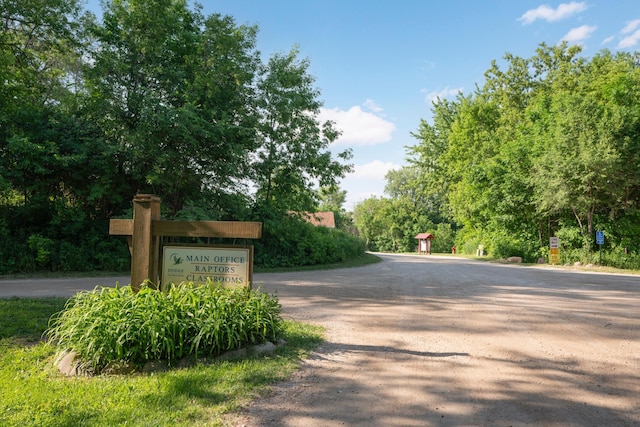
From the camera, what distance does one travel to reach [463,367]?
4.41 metres

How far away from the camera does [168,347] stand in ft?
13.6

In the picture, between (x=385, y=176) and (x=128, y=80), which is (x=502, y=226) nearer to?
(x=128, y=80)

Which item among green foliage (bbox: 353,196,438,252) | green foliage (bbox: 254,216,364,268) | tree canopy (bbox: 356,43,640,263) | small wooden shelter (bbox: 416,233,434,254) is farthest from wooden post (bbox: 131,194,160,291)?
green foliage (bbox: 353,196,438,252)

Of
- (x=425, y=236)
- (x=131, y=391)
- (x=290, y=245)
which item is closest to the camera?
(x=131, y=391)

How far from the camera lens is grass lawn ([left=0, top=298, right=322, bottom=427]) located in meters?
3.13

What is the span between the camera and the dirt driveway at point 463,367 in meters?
3.27

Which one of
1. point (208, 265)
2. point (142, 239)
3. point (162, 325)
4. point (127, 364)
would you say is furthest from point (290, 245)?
point (127, 364)

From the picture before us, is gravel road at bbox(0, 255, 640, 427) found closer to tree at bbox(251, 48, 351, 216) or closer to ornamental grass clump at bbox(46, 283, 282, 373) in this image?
ornamental grass clump at bbox(46, 283, 282, 373)

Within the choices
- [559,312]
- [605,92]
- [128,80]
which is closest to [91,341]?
[559,312]

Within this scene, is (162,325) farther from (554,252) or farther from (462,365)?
(554,252)

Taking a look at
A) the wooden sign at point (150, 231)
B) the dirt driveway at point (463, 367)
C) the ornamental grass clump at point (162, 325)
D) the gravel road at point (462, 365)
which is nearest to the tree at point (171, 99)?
the gravel road at point (462, 365)

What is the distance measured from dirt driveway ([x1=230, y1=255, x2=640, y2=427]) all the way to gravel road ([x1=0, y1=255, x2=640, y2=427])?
0.01 meters

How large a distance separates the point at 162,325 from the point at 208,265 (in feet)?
3.88

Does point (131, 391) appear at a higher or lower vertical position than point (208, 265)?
lower
